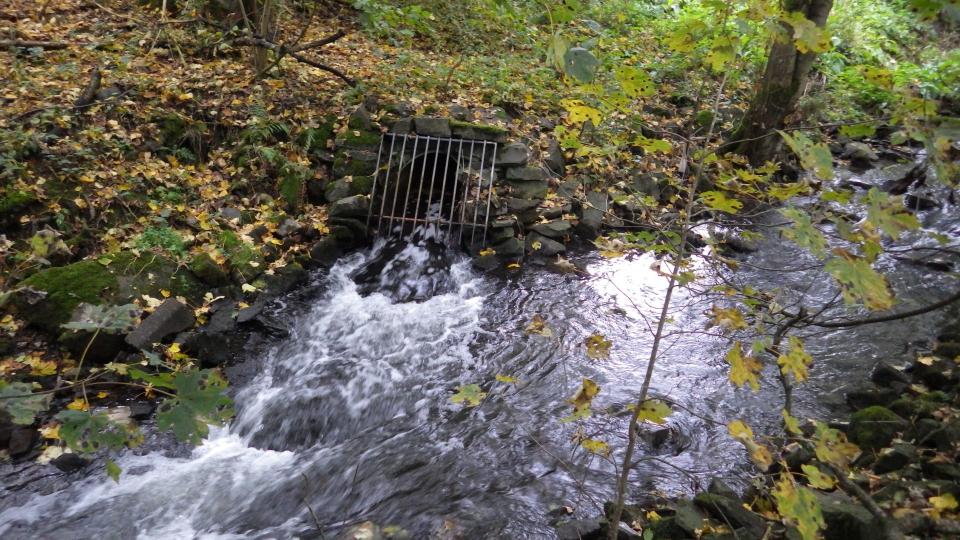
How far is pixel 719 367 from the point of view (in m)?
5.45

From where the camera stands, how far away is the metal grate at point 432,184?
7.43 m

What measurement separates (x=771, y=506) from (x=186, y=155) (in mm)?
6996

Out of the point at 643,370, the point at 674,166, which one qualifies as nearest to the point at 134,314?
the point at 643,370

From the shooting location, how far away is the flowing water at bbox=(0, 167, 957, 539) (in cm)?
390

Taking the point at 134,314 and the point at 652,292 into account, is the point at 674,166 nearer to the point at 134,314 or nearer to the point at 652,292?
the point at 652,292

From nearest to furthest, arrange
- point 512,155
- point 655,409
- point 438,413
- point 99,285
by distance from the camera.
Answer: point 655,409 → point 438,413 → point 99,285 → point 512,155

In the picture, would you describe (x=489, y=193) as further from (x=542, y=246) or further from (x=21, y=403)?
(x=21, y=403)

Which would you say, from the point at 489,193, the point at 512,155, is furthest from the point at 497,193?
the point at 512,155

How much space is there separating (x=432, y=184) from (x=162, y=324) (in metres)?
3.95

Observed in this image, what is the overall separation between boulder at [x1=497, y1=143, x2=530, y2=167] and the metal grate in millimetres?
125

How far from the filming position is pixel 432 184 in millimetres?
7852

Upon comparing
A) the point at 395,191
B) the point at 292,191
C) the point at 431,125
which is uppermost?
the point at 431,125

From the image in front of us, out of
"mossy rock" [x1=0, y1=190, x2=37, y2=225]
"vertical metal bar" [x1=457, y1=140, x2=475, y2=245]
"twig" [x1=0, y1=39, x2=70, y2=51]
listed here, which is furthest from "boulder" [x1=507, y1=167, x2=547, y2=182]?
"twig" [x1=0, y1=39, x2=70, y2=51]

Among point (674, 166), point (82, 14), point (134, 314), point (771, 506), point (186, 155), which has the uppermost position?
point (82, 14)
